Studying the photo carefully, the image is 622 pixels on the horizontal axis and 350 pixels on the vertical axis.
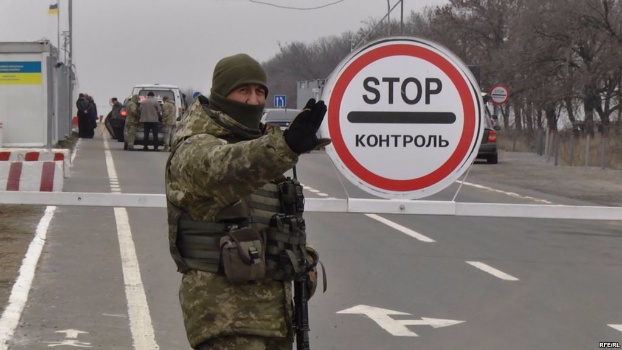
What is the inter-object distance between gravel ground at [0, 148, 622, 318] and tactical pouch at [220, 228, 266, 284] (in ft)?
18.6

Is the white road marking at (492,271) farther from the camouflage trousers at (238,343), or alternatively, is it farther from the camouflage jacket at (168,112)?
the camouflage jacket at (168,112)

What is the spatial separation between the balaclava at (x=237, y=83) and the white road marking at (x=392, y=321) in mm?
4467

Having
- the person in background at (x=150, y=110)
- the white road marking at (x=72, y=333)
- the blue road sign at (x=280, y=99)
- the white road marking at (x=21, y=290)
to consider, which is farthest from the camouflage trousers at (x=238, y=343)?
the blue road sign at (x=280, y=99)

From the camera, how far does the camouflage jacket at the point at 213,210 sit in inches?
128

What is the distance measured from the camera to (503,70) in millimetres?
46500

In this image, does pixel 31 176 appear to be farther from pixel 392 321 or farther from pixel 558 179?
pixel 558 179

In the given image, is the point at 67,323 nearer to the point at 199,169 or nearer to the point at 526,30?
the point at 199,169

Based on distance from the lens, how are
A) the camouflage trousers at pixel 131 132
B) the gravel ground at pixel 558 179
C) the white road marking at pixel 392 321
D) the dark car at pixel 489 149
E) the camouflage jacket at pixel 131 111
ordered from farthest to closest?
the camouflage trousers at pixel 131 132 → the camouflage jacket at pixel 131 111 → the dark car at pixel 489 149 → the gravel ground at pixel 558 179 → the white road marking at pixel 392 321

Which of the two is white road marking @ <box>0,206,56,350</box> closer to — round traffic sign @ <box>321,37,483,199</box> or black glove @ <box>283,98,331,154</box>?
round traffic sign @ <box>321,37,483,199</box>

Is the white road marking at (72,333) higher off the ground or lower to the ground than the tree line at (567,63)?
lower

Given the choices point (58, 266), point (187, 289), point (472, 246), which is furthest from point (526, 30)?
point (187, 289)

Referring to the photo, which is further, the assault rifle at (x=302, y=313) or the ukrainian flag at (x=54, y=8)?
the ukrainian flag at (x=54, y=8)

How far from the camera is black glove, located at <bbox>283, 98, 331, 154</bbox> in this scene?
289 cm

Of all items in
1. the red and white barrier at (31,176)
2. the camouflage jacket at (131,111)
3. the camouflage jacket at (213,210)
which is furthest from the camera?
the camouflage jacket at (131,111)
